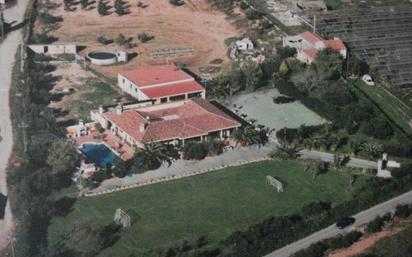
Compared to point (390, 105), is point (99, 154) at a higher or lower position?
higher

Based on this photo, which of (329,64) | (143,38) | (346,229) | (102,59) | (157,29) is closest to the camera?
(346,229)

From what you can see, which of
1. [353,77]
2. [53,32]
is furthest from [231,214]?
[53,32]

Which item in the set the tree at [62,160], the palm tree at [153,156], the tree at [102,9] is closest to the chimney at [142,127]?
the palm tree at [153,156]

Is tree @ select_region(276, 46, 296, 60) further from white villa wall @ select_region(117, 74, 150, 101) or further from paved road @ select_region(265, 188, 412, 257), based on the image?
paved road @ select_region(265, 188, 412, 257)

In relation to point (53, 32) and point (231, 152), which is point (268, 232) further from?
point (53, 32)

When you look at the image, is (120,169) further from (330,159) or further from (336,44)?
(336,44)

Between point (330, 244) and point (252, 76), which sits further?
point (252, 76)

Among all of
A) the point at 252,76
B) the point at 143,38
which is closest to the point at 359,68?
the point at 252,76
